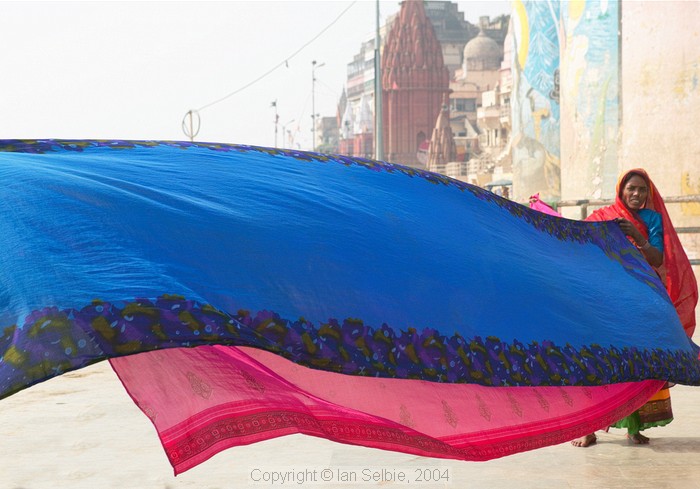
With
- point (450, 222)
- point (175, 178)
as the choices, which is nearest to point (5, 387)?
point (175, 178)

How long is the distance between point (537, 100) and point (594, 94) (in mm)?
8292

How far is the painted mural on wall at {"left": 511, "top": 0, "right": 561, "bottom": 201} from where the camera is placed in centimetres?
2567

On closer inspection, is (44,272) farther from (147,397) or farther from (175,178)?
(147,397)

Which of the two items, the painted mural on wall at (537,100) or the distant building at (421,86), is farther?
the distant building at (421,86)

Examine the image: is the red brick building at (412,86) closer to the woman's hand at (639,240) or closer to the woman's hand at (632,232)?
the woman's hand at (639,240)

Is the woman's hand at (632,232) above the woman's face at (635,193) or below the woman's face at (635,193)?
below

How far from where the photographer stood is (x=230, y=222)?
2.55 m

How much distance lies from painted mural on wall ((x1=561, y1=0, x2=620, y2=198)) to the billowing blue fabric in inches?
547

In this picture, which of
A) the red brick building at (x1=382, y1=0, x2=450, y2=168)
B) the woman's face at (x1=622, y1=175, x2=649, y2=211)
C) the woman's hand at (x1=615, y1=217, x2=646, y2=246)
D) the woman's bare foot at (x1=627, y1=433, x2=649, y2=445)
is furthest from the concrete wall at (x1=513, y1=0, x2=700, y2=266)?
the red brick building at (x1=382, y1=0, x2=450, y2=168)

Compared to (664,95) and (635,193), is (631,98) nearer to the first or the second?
(664,95)

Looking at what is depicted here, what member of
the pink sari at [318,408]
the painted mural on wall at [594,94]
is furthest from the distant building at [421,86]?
the pink sari at [318,408]

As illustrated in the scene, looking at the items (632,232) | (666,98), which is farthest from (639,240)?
(666,98)

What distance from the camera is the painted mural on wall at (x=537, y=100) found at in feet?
84.2

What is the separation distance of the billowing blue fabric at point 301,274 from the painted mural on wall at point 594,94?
13903 mm
